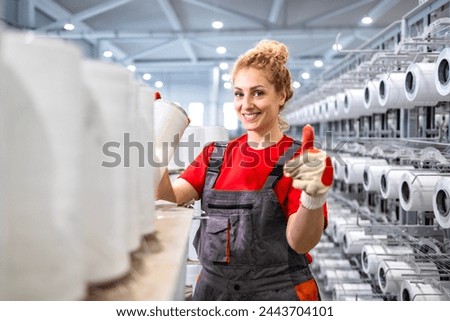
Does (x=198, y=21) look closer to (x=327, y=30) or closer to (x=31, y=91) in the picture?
(x=327, y=30)

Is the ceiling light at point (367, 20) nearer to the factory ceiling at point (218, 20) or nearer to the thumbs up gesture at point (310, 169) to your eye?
the factory ceiling at point (218, 20)

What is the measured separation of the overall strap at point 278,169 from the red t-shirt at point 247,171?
0.01 meters

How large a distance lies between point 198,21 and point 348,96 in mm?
2744

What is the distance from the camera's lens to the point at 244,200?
1.14 meters

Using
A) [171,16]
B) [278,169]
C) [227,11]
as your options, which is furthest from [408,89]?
[171,16]

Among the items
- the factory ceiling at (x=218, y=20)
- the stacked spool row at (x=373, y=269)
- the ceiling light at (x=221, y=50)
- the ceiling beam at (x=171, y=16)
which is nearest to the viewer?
the stacked spool row at (x=373, y=269)

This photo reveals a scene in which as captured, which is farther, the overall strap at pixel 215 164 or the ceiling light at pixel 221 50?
the ceiling light at pixel 221 50

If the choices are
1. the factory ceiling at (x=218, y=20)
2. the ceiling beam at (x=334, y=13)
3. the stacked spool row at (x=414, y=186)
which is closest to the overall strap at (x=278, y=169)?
the stacked spool row at (x=414, y=186)

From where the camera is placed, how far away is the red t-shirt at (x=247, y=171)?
3.73 feet

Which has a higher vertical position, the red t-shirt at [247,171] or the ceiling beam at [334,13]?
the ceiling beam at [334,13]

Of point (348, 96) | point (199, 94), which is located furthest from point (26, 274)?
point (199, 94)

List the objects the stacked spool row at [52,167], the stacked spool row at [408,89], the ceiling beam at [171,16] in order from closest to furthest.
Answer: the stacked spool row at [52,167] → the stacked spool row at [408,89] → the ceiling beam at [171,16]

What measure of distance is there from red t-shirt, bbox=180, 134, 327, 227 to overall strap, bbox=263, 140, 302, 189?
1 cm

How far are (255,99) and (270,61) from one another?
0.11 metres
